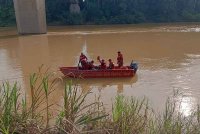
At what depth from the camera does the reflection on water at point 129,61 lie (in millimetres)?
11664

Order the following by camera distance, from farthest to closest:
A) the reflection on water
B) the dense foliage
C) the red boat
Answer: the dense foliage → the red boat → the reflection on water

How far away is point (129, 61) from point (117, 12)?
31.9 meters

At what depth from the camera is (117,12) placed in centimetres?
4909

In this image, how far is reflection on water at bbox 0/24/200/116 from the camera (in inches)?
459

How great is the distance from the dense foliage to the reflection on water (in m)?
17.1

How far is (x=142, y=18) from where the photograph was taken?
159 feet

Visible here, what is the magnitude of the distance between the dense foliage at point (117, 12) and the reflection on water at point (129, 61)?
17062 millimetres

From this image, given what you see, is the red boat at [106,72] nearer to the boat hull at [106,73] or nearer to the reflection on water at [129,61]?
the boat hull at [106,73]

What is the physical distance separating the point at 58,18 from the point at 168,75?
3538 centimetres

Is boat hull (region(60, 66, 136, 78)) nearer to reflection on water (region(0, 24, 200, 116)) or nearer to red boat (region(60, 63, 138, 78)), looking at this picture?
red boat (region(60, 63, 138, 78))

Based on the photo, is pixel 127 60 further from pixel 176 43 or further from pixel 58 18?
pixel 58 18

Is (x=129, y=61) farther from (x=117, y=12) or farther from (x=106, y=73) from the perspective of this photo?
(x=117, y=12)

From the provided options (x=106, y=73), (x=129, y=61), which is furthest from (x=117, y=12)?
(x=106, y=73)

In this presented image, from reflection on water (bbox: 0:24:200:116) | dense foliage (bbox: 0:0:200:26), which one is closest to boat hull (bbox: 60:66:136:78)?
reflection on water (bbox: 0:24:200:116)
